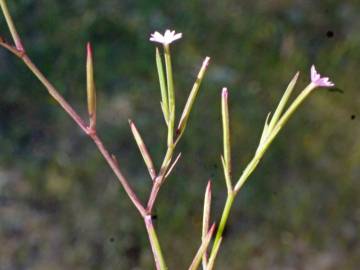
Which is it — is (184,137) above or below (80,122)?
above

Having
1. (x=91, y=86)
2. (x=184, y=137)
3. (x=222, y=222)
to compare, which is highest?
(x=184, y=137)

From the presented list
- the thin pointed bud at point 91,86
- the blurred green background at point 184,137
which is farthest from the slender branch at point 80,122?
the blurred green background at point 184,137

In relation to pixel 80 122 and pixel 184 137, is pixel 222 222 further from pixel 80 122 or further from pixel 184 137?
pixel 184 137

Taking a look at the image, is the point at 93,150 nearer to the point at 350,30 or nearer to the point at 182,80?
the point at 182,80

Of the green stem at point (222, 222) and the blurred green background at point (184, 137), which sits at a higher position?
the blurred green background at point (184, 137)

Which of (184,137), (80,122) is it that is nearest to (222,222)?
(80,122)

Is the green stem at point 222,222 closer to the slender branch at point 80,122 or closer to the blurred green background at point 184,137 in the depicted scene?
the slender branch at point 80,122

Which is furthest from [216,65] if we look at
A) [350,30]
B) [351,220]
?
[351,220]

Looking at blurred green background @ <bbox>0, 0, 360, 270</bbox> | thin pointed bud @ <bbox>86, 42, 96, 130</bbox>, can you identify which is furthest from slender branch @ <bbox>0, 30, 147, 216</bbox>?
blurred green background @ <bbox>0, 0, 360, 270</bbox>

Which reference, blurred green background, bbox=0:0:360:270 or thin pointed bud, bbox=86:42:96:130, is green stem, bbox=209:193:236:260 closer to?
thin pointed bud, bbox=86:42:96:130
